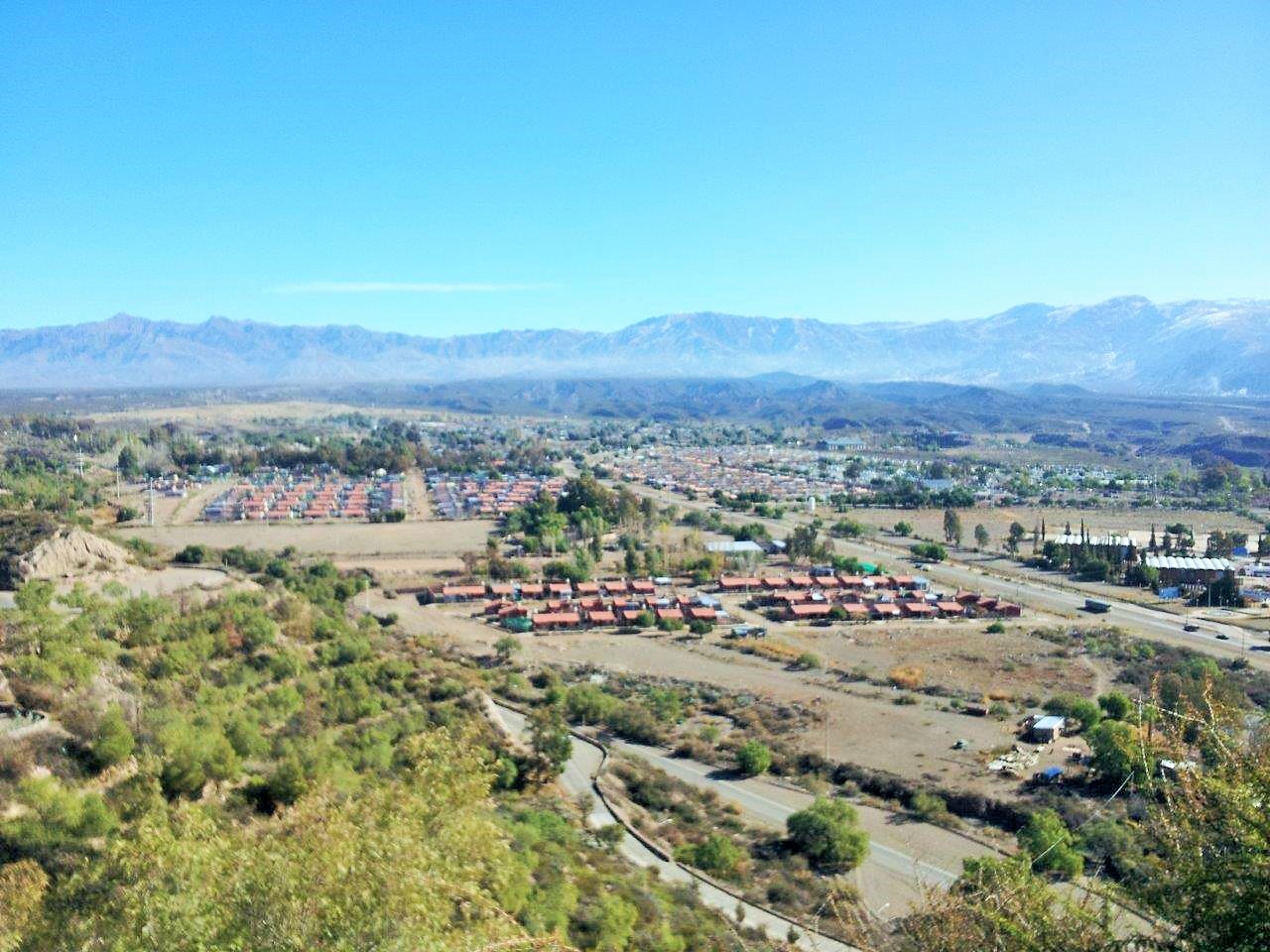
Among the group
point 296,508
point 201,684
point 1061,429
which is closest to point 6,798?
point 201,684

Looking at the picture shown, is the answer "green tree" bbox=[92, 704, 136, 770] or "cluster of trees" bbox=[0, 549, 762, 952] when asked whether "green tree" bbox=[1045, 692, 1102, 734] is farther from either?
"green tree" bbox=[92, 704, 136, 770]

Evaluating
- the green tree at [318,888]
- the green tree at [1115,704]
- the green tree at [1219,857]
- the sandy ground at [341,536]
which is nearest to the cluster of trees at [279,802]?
the green tree at [318,888]

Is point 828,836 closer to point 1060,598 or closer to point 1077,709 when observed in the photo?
point 1077,709

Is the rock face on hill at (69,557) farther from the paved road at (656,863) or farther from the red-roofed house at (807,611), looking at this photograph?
the red-roofed house at (807,611)

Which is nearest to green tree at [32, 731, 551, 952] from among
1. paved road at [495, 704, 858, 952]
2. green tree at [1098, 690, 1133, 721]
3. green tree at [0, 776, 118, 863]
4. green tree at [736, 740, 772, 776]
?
green tree at [0, 776, 118, 863]

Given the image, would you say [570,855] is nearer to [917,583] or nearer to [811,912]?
[811,912]

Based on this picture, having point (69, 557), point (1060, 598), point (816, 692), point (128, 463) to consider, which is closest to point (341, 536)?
point (69, 557)
